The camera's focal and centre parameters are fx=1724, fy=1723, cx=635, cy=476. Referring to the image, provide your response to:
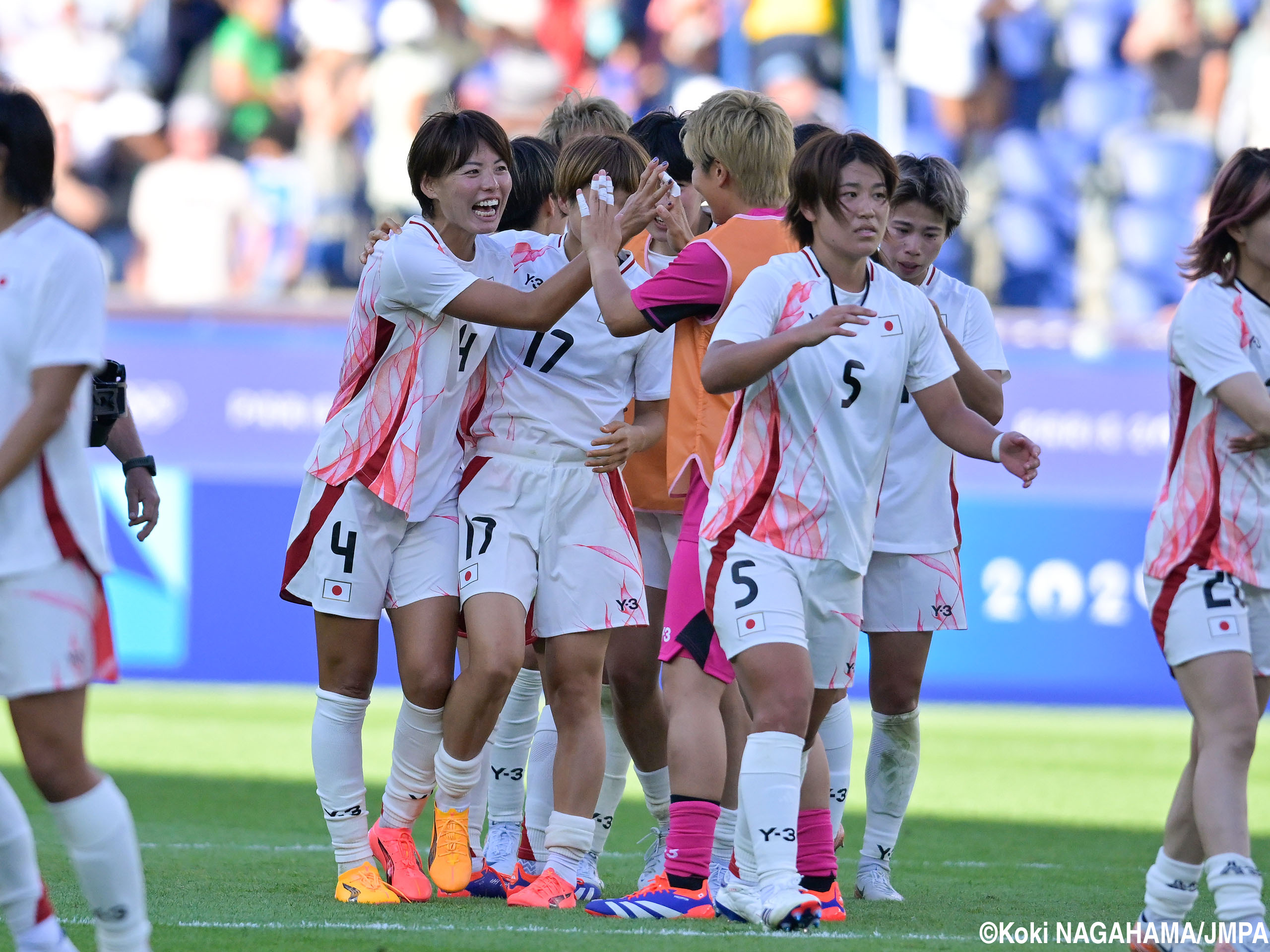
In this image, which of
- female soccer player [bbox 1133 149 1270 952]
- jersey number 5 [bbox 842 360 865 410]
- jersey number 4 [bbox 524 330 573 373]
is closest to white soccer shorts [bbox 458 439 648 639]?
jersey number 4 [bbox 524 330 573 373]

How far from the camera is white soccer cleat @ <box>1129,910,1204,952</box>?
4.16 meters

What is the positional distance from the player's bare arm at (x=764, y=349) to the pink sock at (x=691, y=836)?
120 centimetres

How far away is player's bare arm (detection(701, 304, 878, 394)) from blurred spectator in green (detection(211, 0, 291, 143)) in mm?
11067

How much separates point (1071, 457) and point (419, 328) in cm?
794

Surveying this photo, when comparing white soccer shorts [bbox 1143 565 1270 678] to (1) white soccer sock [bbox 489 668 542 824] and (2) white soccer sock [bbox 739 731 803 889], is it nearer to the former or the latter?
(2) white soccer sock [bbox 739 731 803 889]

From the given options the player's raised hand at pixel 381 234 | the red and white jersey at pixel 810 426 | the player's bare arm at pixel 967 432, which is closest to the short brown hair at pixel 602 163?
the player's raised hand at pixel 381 234

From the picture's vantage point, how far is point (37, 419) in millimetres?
3400

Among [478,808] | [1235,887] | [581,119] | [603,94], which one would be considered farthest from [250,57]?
[1235,887]

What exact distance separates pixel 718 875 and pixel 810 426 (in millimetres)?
1555

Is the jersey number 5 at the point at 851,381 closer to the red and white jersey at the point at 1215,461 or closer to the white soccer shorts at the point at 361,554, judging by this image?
the red and white jersey at the point at 1215,461

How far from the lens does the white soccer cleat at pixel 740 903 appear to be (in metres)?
4.35

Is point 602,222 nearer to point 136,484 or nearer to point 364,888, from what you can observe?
point 136,484

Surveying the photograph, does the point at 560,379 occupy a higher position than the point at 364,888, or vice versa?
the point at 560,379

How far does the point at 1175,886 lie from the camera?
4.22 m
